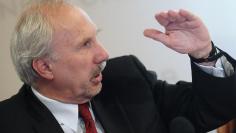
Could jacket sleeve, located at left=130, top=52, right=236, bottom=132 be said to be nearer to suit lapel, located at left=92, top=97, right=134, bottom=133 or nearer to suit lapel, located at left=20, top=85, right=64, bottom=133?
suit lapel, located at left=92, top=97, right=134, bottom=133

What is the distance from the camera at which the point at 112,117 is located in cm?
141

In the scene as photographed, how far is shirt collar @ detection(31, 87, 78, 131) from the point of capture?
1.33 m

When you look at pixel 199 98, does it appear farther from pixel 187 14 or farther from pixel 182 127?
pixel 182 127

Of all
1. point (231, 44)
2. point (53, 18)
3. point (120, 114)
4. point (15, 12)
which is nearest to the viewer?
point (53, 18)

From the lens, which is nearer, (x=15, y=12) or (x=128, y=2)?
(x=128, y=2)

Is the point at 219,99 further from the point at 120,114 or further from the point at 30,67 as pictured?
the point at 30,67

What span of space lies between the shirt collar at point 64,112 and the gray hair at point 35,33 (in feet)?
0.49

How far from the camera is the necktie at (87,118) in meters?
Result: 1.32

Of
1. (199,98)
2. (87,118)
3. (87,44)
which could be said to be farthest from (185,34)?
(87,118)

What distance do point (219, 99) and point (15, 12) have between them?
1.40 m

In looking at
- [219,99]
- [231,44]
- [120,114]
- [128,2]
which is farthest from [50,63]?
[231,44]

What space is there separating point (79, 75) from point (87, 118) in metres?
0.16

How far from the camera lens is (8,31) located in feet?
7.65

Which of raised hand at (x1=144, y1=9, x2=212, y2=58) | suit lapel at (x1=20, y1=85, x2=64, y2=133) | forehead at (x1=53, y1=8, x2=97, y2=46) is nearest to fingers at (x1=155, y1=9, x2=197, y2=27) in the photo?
raised hand at (x1=144, y1=9, x2=212, y2=58)
